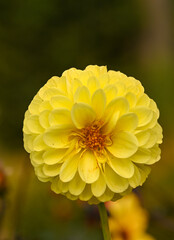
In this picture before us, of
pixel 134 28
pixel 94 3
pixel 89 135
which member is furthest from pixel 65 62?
pixel 89 135

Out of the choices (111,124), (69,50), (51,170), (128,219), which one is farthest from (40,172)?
(69,50)

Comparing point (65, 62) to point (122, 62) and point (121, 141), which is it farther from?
point (121, 141)

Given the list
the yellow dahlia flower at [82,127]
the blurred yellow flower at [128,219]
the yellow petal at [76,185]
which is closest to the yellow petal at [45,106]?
the yellow dahlia flower at [82,127]

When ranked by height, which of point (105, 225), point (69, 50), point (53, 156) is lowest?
point (105, 225)

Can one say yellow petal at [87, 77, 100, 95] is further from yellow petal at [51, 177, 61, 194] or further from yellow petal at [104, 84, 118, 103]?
yellow petal at [51, 177, 61, 194]

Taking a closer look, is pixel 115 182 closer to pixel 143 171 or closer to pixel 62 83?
pixel 143 171

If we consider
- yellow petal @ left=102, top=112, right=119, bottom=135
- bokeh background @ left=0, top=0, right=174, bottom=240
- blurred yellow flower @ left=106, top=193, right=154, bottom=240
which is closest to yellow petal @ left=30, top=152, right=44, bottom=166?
yellow petal @ left=102, top=112, right=119, bottom=135

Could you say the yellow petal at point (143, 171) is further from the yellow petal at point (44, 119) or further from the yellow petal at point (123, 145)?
the yellow petal at point (44, 119)

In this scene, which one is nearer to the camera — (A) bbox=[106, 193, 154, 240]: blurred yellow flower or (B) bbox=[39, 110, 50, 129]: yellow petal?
(B) bbox=[39, 110, 50, 129]: yellow petal
